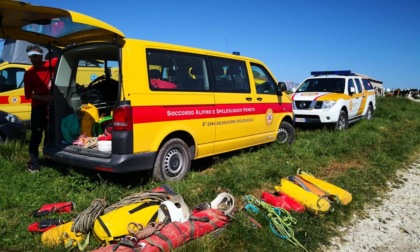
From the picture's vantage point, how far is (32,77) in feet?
17.9

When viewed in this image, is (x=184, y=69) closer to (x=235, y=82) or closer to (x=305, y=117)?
(x=235, y=82)

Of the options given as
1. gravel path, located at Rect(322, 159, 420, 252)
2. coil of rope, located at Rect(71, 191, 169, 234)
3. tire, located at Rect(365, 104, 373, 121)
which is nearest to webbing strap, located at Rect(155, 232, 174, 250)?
coil of rope, located at Rect(71, 191, 169, 234)

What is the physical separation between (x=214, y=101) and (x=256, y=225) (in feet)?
8.23

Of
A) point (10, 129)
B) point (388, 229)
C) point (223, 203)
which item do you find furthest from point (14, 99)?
point (388, 229)

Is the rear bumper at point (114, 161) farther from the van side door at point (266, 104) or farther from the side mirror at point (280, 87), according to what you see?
the side mirror at point (280, 87)

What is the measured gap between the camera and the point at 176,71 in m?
5.17

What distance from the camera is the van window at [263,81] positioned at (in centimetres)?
686

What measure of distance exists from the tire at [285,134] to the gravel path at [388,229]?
276 centimetres

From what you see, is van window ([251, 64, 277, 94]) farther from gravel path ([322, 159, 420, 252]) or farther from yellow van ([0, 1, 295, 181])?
gravel path ([322, 159, 420, 252])

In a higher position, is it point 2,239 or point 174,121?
point 174,121

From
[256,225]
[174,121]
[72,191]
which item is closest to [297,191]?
[256,225]

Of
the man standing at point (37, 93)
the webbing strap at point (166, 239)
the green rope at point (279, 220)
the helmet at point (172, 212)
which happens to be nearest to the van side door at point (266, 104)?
the green rope at point (279, 220)

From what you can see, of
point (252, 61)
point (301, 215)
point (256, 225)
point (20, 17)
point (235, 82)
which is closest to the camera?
point (256, 225)

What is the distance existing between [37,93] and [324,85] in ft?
29.1
